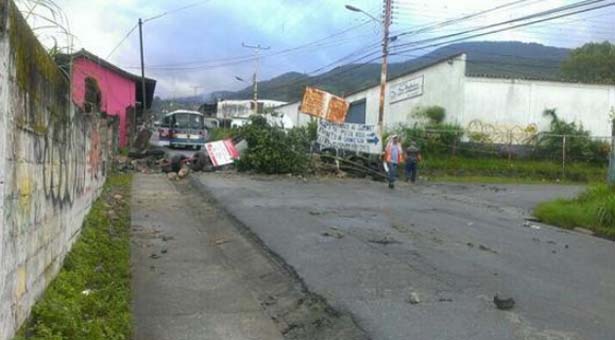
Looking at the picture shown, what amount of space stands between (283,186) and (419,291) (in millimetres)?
14223

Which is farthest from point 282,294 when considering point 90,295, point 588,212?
point 588,212

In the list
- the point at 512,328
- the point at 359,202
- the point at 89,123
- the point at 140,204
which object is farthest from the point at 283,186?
the point at 512,328

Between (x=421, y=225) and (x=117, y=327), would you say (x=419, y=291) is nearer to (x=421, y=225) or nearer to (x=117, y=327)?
(x=117, y=327)

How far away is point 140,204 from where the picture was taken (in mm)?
16484

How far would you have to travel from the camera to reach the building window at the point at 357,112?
44062 mm

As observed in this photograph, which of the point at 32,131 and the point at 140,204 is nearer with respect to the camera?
the point at 32,131

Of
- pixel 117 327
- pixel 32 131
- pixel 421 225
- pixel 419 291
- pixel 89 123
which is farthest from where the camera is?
pixel 421 225

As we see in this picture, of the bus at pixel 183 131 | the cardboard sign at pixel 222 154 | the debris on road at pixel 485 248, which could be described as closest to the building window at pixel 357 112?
the bus at pixel 183 131

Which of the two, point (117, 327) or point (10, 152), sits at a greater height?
point (10, 152)

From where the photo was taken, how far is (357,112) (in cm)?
4509

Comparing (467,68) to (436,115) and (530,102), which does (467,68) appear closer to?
(530,102)

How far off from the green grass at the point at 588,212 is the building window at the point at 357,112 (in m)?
26.8

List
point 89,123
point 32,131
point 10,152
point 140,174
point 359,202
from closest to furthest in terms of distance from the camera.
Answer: point 10,152 < point 32,131 < point 89,123 < point 359,202 < point 140,174

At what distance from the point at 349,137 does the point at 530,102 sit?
11.4 meters
